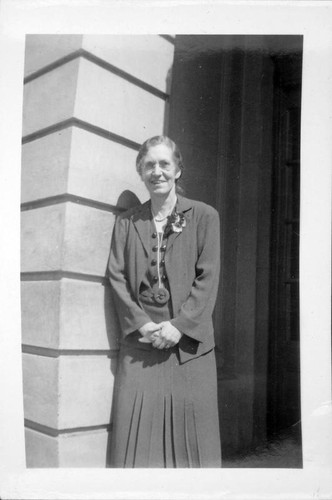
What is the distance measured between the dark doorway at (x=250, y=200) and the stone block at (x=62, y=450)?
0.52m

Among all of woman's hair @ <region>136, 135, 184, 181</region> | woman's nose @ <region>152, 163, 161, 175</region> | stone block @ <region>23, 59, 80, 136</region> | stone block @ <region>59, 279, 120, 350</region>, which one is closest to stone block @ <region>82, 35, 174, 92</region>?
stone block @ <region>23, 59, 80, 136</region>

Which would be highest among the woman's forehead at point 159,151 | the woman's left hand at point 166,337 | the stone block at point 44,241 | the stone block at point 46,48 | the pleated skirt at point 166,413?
the stone block at point 46,48

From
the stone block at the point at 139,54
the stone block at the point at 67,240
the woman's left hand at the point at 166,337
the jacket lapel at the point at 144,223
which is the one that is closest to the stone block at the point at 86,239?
the stone block at the point at 67,240

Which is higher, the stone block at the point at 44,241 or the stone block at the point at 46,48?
the stone block at the point at 46,48

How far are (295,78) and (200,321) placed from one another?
1021mm

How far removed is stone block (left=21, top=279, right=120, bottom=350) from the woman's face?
18.4 inches

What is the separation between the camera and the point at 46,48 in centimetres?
182

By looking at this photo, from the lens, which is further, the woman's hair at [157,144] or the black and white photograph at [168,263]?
the woman's hair at [157,144]

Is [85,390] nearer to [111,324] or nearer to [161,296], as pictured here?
[111,324]

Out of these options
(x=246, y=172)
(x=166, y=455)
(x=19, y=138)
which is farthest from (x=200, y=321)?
(x=19, y=138)

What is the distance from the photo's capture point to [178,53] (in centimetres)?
191

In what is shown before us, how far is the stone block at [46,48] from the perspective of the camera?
1.75 metres

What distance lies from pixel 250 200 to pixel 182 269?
418mm

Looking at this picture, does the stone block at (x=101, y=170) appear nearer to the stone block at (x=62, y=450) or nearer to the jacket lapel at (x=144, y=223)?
the jacket lapel at (x=144, y=223)
